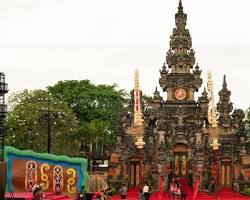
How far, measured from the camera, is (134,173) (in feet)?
223

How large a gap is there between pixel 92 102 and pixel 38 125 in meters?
26.5

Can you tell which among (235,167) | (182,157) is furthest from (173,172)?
(235,167)

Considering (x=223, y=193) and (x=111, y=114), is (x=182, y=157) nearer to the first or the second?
(x=223, y=193)

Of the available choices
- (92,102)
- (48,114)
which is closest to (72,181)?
(48,114)

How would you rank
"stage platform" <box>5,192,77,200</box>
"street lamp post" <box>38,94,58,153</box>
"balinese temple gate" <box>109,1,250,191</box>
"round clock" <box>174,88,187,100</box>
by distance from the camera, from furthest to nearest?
"round clock" <box>174,88,187,100</box> → "balinese temple gate" <box>109,1,250,191</box> → "street lamp post" <box>38,94,58,153</box> → "stage platform" <box>5,192,77,200</box>

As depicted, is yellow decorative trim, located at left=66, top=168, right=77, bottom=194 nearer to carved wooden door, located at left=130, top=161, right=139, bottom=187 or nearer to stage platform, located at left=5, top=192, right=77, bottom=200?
stage platform, located at left=5, top=192, right=77, bottom=200

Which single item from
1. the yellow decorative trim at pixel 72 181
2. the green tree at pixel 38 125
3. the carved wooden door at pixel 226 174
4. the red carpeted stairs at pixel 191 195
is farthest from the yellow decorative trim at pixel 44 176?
the carved wooden door at pixel 226 174

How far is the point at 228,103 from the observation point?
241 feet

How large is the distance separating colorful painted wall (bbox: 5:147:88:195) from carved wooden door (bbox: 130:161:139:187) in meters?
24.6

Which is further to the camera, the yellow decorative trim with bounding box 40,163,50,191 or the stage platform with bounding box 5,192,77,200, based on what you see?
the yellow decorative trim with bounding box 40,163,50,191

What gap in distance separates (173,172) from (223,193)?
578 cm

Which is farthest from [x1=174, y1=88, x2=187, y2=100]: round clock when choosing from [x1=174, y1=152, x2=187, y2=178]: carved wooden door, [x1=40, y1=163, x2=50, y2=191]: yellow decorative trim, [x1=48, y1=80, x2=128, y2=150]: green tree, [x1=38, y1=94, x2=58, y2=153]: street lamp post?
[x1=40, y1=163, x2=50, y2=191]: yellow decorative trim

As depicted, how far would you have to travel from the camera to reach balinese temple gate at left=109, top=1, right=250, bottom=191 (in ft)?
221

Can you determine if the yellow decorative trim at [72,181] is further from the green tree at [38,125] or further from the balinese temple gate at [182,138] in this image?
the green tree at [38,125]
